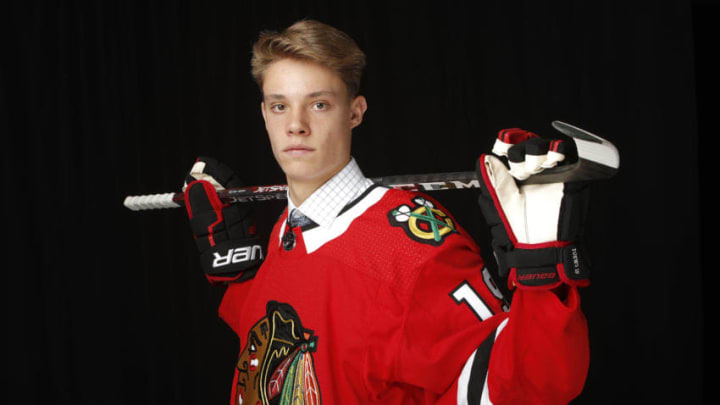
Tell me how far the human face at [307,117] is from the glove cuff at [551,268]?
566 mm

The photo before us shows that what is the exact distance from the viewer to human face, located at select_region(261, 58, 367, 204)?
1.61 m

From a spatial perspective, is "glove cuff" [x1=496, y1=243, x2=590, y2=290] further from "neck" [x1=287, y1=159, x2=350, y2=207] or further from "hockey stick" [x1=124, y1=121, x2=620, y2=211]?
"neck" [x1=287, y1=159, x2=350, y2=207]

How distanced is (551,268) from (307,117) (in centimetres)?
68

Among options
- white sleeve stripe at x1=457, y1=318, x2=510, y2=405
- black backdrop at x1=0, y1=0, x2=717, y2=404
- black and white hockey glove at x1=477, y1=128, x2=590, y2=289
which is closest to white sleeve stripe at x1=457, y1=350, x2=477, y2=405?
white sleeve stripe at x1=457, y1=318, x2=510, y2=405

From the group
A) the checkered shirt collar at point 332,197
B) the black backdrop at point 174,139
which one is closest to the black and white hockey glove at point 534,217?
the checkered shirt collar at point 332,197

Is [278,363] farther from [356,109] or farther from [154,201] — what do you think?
[154,201]

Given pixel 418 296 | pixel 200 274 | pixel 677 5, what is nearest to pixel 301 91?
pixel 418 296

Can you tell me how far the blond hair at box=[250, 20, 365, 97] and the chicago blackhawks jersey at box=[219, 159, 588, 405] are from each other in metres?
0.29

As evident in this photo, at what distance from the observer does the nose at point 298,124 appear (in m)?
1.60

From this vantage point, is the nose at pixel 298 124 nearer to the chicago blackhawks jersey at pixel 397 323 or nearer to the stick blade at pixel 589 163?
the chicago blackhawks jersey at pixel 397 323

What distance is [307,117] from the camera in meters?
1.61

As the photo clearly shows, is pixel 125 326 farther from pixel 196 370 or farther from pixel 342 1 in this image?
pixel 342 1

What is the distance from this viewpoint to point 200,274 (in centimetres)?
281

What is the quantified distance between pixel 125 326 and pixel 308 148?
152cm
